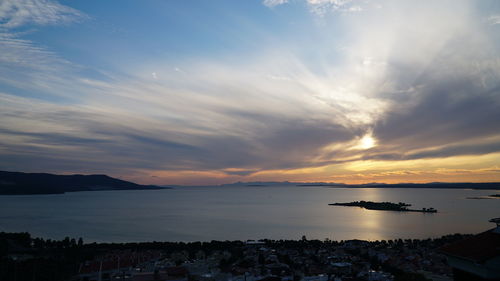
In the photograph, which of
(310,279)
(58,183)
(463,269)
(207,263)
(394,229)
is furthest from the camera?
(58,183)

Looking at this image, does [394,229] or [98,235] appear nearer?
[98,235]

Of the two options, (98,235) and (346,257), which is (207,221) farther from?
(346,257)

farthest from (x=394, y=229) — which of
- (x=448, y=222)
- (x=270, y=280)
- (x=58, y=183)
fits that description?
(x=58, y=183)

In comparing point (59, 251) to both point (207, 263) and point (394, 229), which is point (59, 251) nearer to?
point (207, 263)

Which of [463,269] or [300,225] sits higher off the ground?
[463,269]

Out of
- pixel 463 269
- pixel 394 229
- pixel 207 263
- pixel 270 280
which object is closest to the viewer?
pixel 463 269

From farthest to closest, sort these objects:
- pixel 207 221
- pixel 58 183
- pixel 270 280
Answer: pixel 58 183 < pixel 207 221 < pixel 270 280

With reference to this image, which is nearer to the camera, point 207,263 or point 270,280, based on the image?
point 270,280

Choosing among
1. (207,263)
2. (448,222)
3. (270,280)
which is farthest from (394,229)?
(270,280)

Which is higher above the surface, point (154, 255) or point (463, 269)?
point (463, 269)
